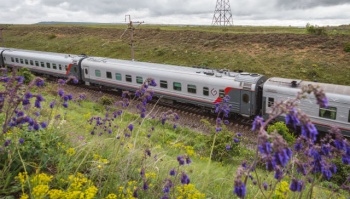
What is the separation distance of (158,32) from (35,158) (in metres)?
50.3

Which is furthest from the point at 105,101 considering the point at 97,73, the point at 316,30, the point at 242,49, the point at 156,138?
the point at 316,30

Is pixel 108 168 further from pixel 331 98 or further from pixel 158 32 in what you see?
pixel 158 32

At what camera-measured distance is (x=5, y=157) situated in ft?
15.5

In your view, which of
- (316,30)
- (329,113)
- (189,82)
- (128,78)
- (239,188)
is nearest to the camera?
(239,188)

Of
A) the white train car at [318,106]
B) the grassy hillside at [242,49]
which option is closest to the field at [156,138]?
the grassy hillside at [242,49]

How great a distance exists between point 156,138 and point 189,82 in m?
9.59

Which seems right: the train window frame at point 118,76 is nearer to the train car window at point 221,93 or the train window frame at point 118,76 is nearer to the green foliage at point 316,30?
the train car window at point 221,93

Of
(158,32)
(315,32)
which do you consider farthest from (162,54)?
(315,32)

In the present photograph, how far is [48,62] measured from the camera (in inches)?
1092

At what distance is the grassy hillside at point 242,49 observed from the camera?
3023cm

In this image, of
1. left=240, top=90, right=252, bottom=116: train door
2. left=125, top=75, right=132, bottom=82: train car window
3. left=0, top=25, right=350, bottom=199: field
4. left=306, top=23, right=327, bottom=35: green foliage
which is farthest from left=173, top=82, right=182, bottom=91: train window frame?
left=306, top=23, right=327, bottom=35: green foliage

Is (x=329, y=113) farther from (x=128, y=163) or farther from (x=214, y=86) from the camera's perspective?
(x=128, y=163)

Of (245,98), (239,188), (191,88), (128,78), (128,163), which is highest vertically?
(239,188)

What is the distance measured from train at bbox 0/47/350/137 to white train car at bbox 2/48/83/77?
0.12 m
